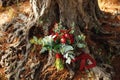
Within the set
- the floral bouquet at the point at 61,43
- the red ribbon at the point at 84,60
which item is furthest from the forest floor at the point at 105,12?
the floral bouquet at the point at 61,43

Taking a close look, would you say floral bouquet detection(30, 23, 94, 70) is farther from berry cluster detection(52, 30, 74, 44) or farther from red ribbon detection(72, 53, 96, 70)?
red ribbon detection(72, 53, 96, 70)

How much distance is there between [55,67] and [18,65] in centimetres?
59

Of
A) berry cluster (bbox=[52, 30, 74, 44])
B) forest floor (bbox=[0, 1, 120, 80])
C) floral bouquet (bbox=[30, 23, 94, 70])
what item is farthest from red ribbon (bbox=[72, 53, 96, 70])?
forest floor (bbox=[0, 1, 120, 80])

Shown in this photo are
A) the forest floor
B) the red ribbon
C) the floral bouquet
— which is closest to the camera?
the floral bouquet

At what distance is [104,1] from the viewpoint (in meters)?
6.75

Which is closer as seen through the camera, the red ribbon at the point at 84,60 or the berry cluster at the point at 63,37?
the berry cluster at the point at 63,37

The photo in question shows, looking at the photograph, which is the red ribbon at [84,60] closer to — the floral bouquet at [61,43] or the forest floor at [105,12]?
the floral bouquet at [61,43]

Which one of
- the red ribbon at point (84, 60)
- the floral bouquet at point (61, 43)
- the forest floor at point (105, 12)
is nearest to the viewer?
the floral bouquet at point (61, 43)

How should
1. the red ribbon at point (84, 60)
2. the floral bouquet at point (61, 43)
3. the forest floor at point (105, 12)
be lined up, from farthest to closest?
the forest floor at point (105, 12), the red ribbon at point (84, 60), the floral bouquet at point (61, 43)

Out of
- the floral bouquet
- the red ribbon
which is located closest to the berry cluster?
the floral bouquet

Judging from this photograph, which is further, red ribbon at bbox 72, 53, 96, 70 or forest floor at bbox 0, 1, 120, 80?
forest floor at bbox 0, 1, 120, 80

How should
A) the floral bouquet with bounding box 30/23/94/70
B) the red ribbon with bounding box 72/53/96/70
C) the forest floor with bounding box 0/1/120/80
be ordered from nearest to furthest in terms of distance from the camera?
the floral bouquet with bounding box 30/23/94/70 → the red ribbon with bounding box 72/53/96/70 → the forest floor with bounding box 0/1/120/80

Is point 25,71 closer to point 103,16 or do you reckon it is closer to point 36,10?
A: point 36,10

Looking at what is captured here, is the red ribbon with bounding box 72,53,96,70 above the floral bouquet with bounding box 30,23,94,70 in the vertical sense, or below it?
below
